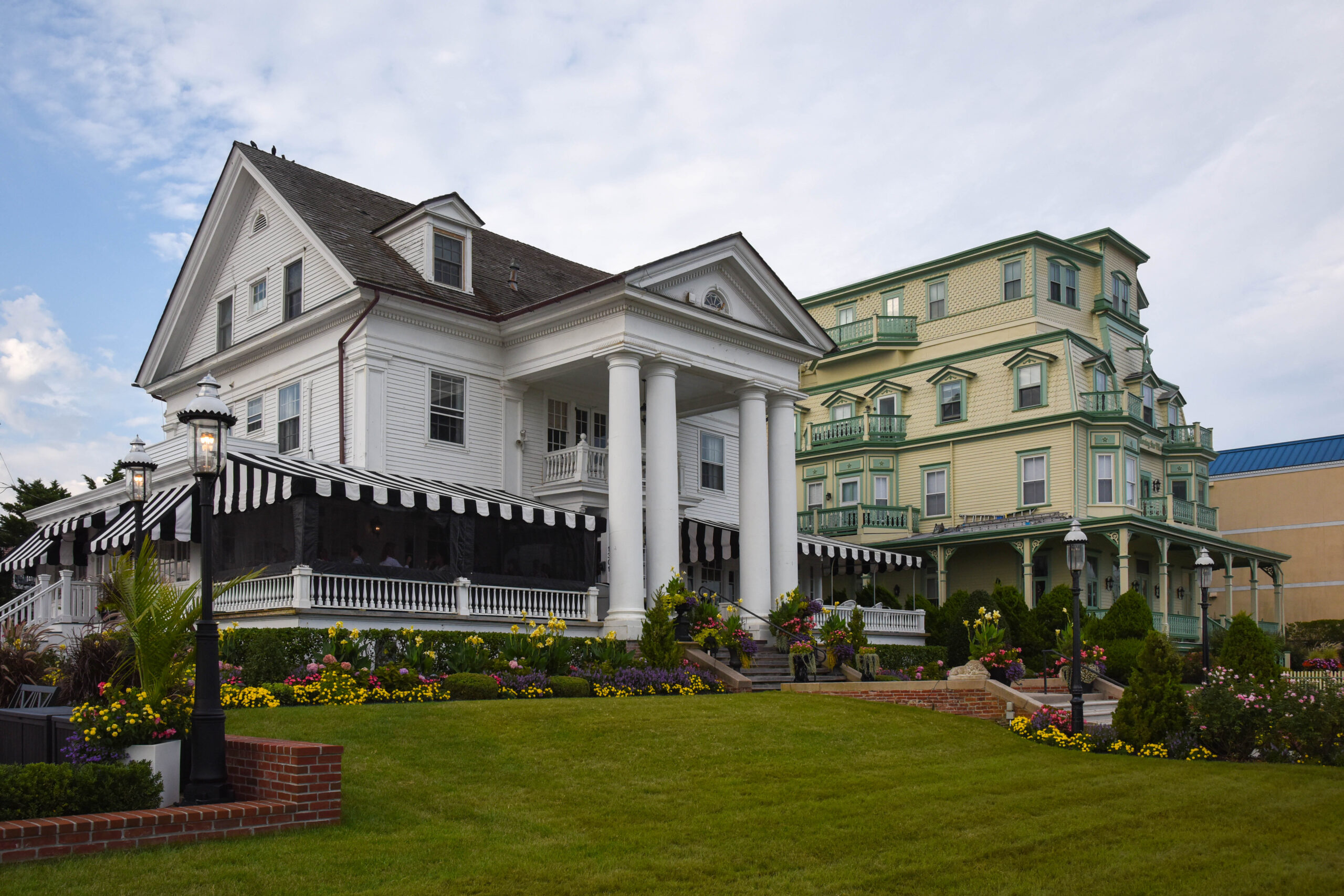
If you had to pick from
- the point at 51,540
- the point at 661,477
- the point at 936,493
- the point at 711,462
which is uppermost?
the point at 711,462

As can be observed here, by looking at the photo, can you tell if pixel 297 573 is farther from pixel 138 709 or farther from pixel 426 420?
pixel 138 709

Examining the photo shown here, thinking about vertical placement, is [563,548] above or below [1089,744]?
above

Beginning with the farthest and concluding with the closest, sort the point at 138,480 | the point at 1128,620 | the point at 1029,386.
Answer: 1. the point at 1029,386
2. the point at 1128,620
3. the point at 138,480

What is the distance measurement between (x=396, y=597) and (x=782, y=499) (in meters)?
11.0

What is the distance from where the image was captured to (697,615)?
25141 mm

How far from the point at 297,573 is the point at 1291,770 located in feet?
51.0

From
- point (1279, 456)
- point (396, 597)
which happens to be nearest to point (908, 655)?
point (396, 597)

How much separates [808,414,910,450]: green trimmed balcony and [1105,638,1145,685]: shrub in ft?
47.8

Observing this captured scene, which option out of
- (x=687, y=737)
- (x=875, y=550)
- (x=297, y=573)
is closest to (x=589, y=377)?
(x=297, y=573)

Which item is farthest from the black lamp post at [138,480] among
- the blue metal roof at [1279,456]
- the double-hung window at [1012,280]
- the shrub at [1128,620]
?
the blue metal roof at [1279,456]

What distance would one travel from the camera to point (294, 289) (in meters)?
29.2

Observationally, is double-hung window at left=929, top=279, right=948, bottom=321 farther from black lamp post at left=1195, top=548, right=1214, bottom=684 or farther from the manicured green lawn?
the manicured green lawn

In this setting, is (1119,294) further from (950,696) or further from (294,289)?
(294,289)

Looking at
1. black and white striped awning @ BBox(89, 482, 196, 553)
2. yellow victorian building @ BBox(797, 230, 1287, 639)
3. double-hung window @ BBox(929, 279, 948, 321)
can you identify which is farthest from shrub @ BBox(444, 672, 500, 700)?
double-hung window @ BBox(929, 279, 948, 321)
